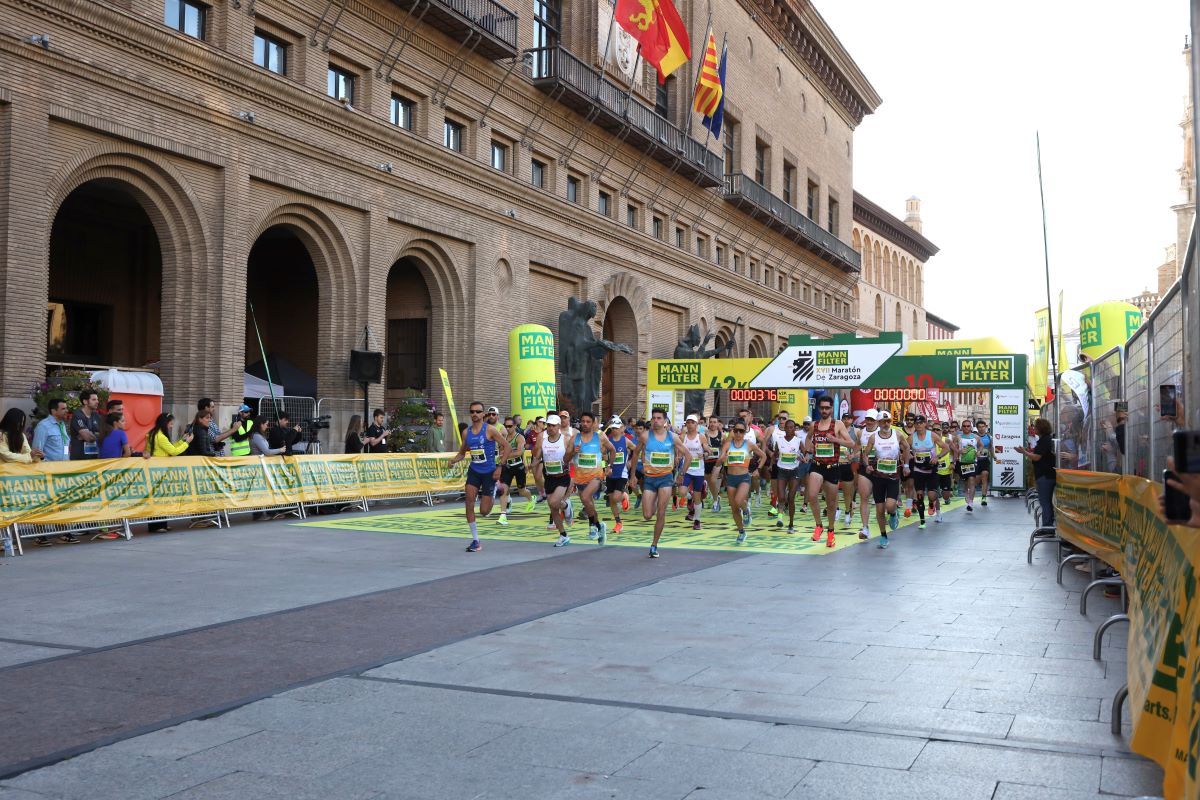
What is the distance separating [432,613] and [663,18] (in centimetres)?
2609

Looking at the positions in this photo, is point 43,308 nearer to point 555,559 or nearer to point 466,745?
point 555,559

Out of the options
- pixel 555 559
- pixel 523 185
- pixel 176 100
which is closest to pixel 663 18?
pixel 523 185

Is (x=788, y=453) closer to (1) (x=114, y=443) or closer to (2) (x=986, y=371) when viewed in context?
(1) (x=114, y=443)

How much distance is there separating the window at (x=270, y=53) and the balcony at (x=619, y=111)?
914cm

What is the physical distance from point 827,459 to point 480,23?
17865 mm

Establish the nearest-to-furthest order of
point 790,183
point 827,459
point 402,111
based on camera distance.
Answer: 1. point 827,459
2. point 402,111
3. point 790,183

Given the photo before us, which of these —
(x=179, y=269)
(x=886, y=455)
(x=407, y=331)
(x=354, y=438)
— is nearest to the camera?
(x=886, y=455)

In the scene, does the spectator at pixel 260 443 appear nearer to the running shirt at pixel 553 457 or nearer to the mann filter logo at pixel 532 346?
the running shirt at pixel 553 457

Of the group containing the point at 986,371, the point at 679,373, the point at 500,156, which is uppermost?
the point at 500,156

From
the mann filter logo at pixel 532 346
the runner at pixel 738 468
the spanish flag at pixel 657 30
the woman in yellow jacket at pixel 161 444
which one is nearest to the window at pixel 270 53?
the mann filter logo at pixel 532 346

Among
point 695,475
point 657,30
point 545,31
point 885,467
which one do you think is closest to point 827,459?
point 885,467

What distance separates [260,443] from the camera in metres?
19.0

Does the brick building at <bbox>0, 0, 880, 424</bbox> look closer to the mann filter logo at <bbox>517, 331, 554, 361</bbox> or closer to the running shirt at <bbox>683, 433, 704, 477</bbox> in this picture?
the mann filter logo at <bbox>517, 331, 554, 361</bbox>

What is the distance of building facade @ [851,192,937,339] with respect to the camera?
242 feet
